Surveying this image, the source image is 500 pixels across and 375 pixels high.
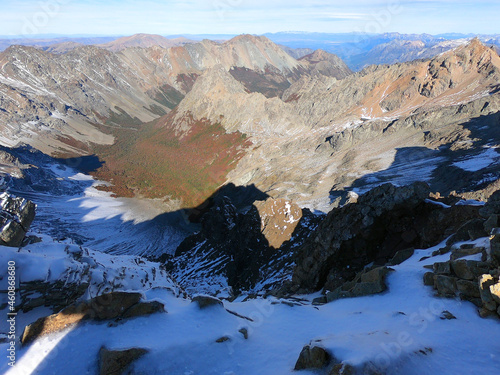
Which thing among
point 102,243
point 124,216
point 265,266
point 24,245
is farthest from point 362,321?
point 124,216

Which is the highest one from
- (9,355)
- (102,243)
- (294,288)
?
(9,355)

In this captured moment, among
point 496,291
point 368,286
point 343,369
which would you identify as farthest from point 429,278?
point 343,369

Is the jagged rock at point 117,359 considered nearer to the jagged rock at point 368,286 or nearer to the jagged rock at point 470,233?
the jagged rock at point 368,286

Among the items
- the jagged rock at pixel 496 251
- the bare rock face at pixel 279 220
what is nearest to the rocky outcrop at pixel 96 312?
the jagged rock at pixel 496 251

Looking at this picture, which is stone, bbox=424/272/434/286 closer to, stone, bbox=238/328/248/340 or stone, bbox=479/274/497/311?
stone, bbox=479/274/497/311

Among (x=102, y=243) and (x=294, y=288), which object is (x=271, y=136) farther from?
(x=294, y=288)

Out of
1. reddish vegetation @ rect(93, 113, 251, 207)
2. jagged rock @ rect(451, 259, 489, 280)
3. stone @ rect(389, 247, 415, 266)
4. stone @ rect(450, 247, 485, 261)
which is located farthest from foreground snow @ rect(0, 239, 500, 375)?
reddish vegetation @ rect(93, 113, 251, 207)
